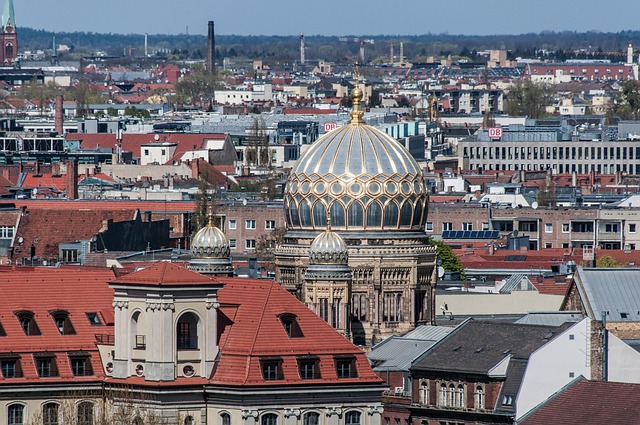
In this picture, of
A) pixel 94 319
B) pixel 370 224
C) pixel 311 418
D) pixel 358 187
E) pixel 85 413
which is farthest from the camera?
pixel 370 224

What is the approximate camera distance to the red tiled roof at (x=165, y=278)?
243ft

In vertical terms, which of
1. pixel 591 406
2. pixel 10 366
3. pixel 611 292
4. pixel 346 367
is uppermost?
pixel 10 366

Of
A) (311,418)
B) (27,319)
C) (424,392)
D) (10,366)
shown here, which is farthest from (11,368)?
(424,392)

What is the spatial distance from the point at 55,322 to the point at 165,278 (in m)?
3.45

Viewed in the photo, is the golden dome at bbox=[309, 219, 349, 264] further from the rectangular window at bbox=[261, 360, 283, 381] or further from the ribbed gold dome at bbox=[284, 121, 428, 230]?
the rectangular window at bbox=[261, 360, 283, 381]

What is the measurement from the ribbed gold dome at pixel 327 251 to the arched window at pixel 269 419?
1711 centimetres

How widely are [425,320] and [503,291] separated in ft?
34.7

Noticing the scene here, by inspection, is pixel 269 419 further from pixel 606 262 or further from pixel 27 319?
pixel 606 262

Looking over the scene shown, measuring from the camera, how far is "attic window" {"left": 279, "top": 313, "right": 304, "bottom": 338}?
76169 mm

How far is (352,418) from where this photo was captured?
75250mm

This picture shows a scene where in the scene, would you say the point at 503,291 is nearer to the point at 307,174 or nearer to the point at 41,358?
the point at 307,174

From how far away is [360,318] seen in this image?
95125mm

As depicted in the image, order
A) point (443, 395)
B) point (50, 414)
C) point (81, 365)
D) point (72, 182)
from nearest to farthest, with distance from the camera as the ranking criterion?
1. point (50, 414)
2. point (81, 365)
3. point (443, 395)
4. point (72, 182)

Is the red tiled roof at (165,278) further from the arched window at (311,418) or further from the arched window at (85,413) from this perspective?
the arched window at (311,418)
